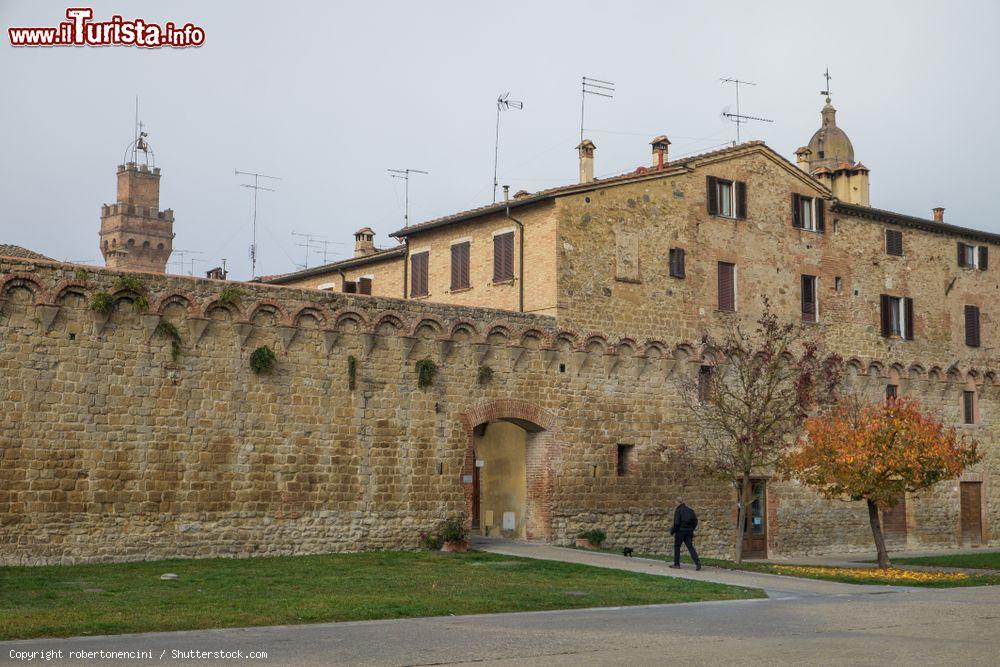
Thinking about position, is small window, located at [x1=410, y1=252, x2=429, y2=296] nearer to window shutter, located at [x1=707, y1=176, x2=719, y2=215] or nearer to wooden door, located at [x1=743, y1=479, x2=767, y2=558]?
window shutter, located at [x1=707, y1=176, x2=719, y2=215]

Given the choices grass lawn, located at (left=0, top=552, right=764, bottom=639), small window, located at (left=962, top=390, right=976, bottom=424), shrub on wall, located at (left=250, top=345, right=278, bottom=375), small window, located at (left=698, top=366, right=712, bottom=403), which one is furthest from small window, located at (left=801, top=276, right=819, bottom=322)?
shrub on wall, located at (left=250, top=345, right=278, bottom=375)

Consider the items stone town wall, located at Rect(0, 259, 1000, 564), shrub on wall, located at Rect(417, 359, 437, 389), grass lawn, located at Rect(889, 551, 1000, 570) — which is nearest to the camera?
stone town wall, located at Rect(0, 259, 1000, 564)

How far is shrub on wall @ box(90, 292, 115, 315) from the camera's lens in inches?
870

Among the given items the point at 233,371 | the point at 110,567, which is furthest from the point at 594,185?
the point at 110,567

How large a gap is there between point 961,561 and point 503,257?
→ 13975mm

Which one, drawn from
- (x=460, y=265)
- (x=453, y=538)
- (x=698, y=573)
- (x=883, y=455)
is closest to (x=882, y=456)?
(x=883, y=455)

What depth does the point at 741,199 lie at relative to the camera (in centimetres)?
3297

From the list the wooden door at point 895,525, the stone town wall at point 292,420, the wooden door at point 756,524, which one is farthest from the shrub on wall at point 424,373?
the wooden door at point 895,525

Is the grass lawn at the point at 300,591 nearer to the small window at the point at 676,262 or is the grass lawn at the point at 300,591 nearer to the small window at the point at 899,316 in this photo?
the small window at the point at 676,262

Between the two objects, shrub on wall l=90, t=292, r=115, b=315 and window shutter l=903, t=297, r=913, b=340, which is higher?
window shutter l=903, t=297, r=913, b=340

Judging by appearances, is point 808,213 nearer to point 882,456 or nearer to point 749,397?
point 749,397

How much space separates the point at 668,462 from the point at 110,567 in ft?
48.9

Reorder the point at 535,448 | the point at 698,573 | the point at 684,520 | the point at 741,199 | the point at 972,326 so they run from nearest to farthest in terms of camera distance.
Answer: the point at 698,573, the point at 684,520, the point at 535,448, the point at 741,199, the point at 972,326

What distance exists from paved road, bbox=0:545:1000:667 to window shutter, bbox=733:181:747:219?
56.1 feet
